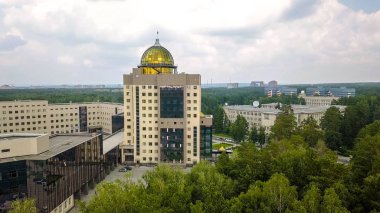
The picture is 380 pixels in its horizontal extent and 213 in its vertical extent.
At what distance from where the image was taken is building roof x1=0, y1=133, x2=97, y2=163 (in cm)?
3059

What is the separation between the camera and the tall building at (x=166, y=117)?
56844 mm

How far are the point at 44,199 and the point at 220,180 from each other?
15.8 metres

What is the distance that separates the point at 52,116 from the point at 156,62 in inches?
1490

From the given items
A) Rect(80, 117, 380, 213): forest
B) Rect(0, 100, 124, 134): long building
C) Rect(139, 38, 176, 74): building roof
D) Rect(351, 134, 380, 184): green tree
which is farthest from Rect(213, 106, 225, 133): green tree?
Rect(351, 134, 380, 184): green tree

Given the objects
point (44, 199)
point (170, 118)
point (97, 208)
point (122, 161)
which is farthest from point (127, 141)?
point (97, 208)

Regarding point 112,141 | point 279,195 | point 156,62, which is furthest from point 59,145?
point 156,62

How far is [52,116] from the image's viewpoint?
3337 inches

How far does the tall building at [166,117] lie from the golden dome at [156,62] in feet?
9.97

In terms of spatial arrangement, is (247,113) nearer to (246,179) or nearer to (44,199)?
(246,179)

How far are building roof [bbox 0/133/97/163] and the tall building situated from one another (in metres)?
14.2

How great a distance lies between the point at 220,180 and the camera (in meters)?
31.5

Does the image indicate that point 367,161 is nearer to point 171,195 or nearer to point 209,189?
point 209,189

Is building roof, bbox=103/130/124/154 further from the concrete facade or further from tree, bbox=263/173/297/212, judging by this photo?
tree, bbox=263/173/297/212

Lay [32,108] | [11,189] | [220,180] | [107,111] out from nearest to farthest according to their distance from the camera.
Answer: [11,189], [220,180], [32,108], [107,111]
